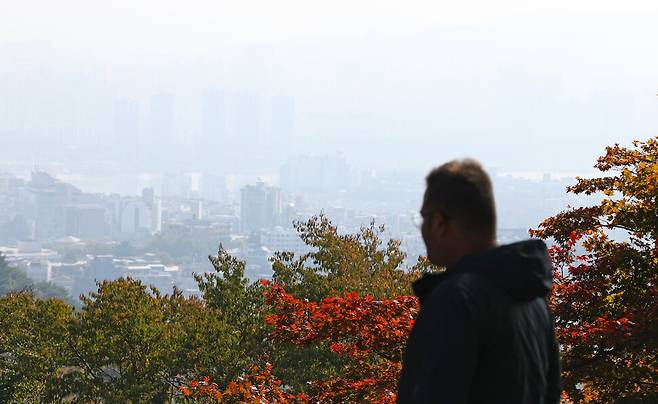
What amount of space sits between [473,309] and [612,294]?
7333mm

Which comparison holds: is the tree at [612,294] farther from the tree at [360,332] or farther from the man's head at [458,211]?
the man's head at [458,211]

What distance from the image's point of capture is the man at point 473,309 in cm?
235

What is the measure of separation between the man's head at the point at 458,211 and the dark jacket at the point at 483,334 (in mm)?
44

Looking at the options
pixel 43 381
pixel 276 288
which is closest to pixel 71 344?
pixel 43 381

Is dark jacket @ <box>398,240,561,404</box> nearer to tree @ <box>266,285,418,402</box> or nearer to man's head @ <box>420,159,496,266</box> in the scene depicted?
man's head @ <box>420,159,496,266</box>

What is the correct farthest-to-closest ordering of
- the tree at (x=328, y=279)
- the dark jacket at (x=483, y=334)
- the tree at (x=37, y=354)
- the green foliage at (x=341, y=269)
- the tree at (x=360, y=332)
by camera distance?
the tree at (x=37, y=354) < the green foliage at (x=341, y=269) < the tree at (x=328, y=279) < the tree at (x=360, y=332) < the dark jacket at (x=483, y=334)

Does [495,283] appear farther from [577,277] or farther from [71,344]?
[71,344]

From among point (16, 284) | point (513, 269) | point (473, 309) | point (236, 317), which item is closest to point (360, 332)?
point (513, 269)

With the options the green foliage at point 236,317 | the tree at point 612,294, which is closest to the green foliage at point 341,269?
the green foliage at point 236,317

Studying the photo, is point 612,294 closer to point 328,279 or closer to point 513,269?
point 513,269

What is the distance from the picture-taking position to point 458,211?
2471 millimetres

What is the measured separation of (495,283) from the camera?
2.46 m

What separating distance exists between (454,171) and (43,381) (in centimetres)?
2609

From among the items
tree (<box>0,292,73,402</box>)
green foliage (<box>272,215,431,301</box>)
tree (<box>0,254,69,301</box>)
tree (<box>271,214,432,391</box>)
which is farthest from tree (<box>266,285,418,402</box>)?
tree (<box>0,254,69,301</box>)
